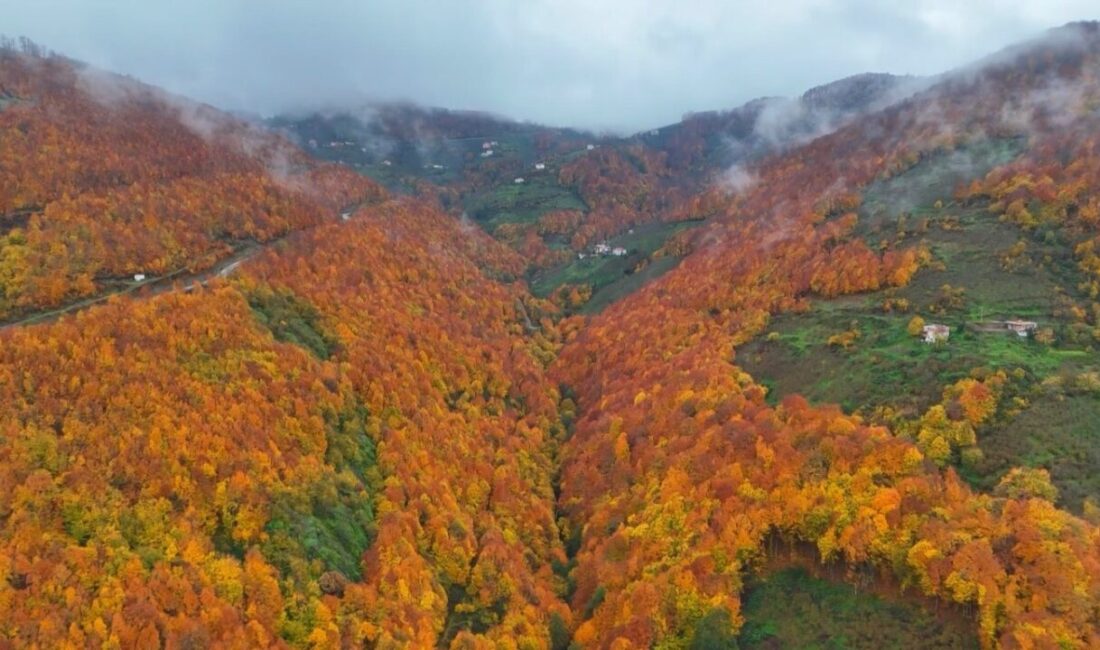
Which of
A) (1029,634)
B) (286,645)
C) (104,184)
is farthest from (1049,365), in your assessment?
(104,184)

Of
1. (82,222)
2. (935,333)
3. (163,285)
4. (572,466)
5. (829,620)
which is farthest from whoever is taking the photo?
(82,222)

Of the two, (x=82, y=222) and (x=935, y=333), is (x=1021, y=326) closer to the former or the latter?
(x=935, y=333)

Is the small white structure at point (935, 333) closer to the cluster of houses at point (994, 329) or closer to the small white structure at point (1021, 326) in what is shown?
the cluster of houses at point (994, 329)

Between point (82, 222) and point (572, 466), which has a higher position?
point (82, 222)

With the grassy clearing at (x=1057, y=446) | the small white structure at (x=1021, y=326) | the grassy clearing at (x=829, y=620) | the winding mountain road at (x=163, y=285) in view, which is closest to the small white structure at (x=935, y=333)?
the small white structure at (x=1021, y=326)

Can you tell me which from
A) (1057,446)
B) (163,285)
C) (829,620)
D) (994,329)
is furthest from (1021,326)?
(163,285)

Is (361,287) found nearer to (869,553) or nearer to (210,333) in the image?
(210,333)

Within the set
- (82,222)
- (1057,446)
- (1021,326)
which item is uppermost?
(82,222)
